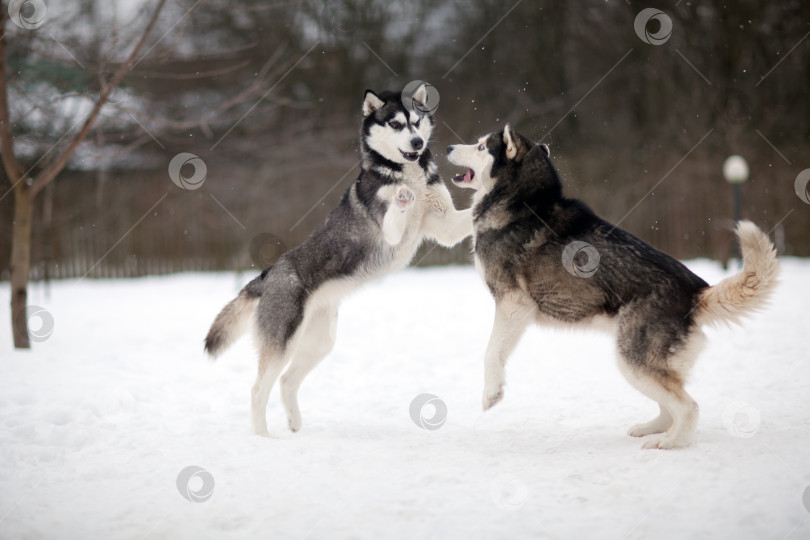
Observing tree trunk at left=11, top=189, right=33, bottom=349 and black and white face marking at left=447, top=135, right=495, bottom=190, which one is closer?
black and white face marking at left=447, top=135, right=495, bottom=190

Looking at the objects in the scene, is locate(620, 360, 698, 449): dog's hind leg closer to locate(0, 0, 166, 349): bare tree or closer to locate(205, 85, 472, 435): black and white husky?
locate(205, 85, 472, 435): black and white husky

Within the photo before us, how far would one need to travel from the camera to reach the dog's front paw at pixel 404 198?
4070 millimetres

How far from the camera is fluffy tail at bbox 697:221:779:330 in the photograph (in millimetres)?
3264

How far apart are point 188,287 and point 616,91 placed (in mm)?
11842

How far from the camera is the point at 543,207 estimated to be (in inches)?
158

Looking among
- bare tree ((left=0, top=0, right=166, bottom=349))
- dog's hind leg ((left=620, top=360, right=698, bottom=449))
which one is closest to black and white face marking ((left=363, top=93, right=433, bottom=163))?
dog's hind leg ((left=620, top=360, right=698, bottom=449))

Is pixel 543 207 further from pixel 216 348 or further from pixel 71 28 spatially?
pixel 71 28

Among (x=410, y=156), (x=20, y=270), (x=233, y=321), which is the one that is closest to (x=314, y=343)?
(x=233, y=321)

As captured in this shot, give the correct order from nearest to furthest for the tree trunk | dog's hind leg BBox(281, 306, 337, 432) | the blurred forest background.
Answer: dog's hind leg BBox(281, 306, 337, 432), the tree trunk, the blurred forest background

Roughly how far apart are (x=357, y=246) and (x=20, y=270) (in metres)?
4.67

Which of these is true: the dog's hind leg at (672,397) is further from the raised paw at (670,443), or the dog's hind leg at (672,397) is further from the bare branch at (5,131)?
the bare branch at (5,131)

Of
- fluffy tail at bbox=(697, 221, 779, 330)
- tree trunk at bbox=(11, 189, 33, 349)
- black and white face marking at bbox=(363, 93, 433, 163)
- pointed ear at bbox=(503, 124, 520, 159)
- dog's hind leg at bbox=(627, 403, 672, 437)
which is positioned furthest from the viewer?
tree trunk at bbox=(11, 189, 33, 349)

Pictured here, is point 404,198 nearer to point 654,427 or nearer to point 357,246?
point 357,246

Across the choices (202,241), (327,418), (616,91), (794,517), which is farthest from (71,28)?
(616,91)
